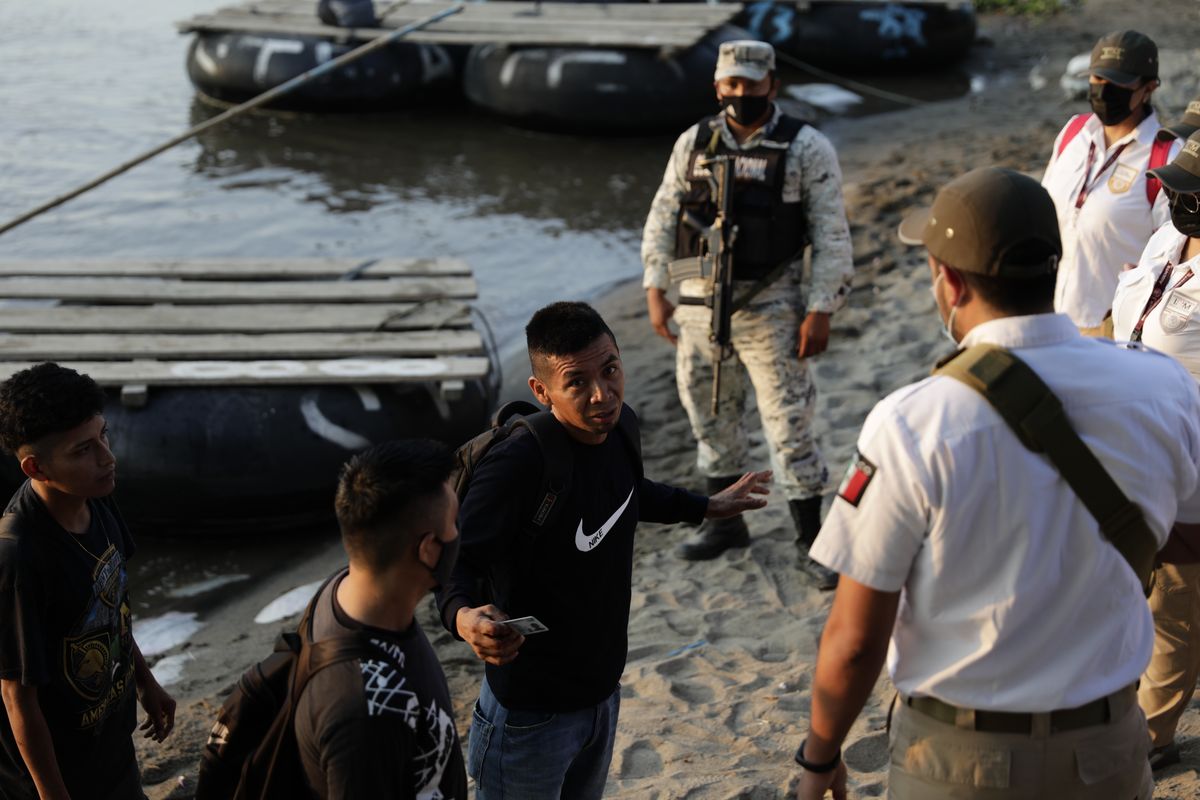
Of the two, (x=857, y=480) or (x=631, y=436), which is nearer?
(x=857, y=480)

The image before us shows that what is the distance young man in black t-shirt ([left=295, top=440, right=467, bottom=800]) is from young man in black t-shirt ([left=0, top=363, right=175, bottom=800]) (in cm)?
92

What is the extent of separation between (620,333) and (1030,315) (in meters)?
7.09

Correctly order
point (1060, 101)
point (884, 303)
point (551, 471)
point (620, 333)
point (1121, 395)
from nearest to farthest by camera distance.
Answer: point (1121, 395)
point (551, 471)
point (884, 303)
point (620, 333)
point (1060, 101)

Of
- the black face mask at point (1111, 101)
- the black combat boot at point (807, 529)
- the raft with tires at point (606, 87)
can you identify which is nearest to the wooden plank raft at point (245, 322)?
the black combat boot at point (807, 529)

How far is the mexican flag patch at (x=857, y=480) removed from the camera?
6.81 feet

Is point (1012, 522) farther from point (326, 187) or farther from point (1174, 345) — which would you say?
point (326, 187)

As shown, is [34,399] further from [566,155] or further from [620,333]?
[566,155]

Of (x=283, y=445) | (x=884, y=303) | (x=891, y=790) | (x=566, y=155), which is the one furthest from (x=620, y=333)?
(x=891, y=790)

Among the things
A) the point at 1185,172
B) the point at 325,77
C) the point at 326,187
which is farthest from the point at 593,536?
the point at 325,77

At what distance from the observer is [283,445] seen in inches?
250

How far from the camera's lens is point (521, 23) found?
15.6 metres

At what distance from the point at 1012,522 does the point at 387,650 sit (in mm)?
1079

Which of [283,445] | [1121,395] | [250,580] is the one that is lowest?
[250,580]

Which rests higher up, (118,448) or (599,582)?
(599,582)
